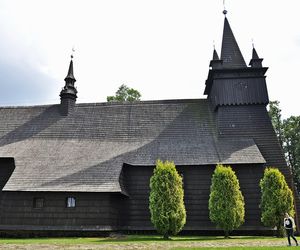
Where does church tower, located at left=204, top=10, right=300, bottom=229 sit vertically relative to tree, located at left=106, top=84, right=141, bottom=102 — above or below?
below

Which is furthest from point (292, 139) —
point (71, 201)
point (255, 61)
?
point (71, 201)

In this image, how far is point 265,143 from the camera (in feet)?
68.5

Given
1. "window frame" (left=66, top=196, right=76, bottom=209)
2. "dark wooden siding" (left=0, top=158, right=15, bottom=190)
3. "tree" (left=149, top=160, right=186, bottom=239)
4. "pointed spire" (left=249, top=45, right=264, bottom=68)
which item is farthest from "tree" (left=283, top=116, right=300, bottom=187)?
"dark wooden siding" (left=0, top=158, right=15, bottom=190)

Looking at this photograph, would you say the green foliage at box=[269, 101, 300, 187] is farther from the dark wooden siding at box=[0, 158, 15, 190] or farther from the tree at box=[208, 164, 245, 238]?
the dark wooden siding at box=[0, 158, 15, 190]

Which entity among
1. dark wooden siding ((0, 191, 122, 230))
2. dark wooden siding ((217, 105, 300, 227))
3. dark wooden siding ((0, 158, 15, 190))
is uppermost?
dark wooden siding ((217, 105, 300, 227))

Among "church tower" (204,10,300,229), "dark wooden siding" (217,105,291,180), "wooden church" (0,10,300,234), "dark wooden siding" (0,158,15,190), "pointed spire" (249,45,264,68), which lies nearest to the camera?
"wooden church" (0,10,300,234)

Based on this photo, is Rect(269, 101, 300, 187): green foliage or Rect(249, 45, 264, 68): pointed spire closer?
Rect(249, 45, 264, 68): pointed spire

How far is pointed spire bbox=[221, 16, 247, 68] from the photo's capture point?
942 inches

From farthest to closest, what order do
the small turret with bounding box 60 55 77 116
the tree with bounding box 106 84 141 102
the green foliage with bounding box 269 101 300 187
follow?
the green foliage with bounding box 269 101 300 187 < the tree with bounding box 106 84 141 102 < the small turret with bounding box 60 55 77 116

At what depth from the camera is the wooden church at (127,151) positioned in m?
17.7

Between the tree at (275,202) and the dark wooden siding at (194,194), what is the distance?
1773mm

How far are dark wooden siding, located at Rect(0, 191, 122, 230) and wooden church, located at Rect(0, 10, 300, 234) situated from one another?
56mm

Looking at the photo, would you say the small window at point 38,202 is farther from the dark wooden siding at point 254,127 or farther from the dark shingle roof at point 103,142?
the dark wooden siding at point 254,127

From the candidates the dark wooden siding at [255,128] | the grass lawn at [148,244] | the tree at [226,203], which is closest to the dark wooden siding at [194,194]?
the dark wooden siding at [255,128]
